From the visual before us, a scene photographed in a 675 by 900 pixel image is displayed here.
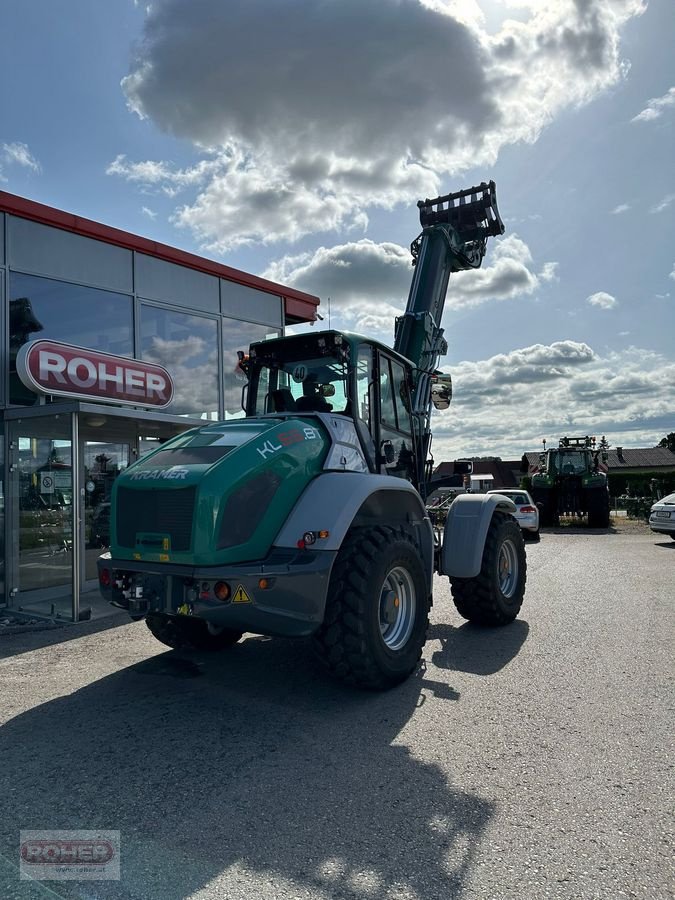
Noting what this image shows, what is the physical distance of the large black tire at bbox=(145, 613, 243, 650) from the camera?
→ 6.02m

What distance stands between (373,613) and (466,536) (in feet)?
7.04

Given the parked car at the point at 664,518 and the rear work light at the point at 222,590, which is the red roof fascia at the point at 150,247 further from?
the parked car at the point at 664,518

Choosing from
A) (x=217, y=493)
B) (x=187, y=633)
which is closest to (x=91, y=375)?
(x=187, y=633)

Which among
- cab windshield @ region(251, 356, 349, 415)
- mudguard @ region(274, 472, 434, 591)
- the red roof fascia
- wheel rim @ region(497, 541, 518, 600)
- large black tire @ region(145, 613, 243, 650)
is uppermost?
the red roof fascia

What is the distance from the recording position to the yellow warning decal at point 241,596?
4.37 meters

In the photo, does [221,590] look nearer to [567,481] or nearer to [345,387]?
[345,387]

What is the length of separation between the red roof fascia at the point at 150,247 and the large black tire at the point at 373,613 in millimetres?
7580

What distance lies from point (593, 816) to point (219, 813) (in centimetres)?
187

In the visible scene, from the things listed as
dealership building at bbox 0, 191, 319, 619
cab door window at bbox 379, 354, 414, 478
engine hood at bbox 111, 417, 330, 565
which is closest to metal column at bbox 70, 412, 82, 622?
dealership building at bbox 0, 191, 319, 619

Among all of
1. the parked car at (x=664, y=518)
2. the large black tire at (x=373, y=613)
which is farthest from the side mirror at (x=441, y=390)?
the parked car at (x=664, y=518)

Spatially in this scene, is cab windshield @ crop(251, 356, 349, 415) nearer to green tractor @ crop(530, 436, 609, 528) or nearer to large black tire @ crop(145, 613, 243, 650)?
large black tire @ crop(145, 613, 243, 650)

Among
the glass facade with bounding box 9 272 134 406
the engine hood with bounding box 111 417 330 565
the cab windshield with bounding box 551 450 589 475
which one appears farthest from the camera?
the cab windshield with bounding box 551 450 589 475

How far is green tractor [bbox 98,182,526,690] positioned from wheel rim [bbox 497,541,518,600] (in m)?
0.42

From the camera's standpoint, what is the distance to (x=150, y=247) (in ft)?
37.7
